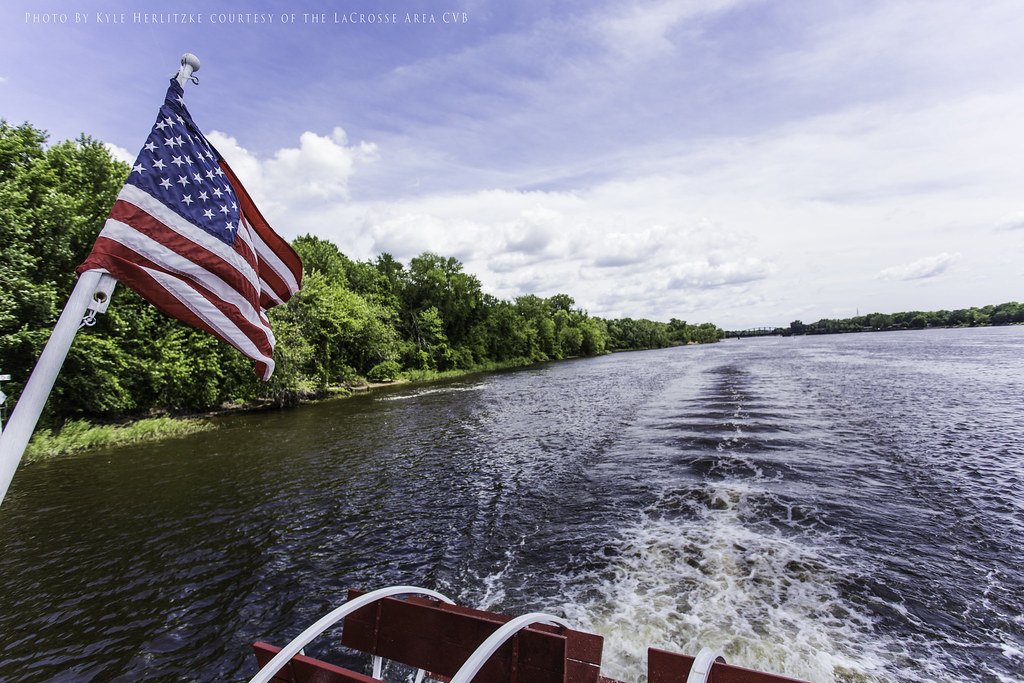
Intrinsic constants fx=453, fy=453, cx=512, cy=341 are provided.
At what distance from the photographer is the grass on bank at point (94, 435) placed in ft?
60.3

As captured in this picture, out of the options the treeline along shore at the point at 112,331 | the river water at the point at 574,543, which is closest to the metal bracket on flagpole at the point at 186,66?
the river water at the point at 574,543

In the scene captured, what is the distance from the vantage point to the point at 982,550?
8.34 metres

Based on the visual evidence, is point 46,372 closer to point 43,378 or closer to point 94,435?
point 43,378

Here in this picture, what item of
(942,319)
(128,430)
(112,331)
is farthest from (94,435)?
(942,319)

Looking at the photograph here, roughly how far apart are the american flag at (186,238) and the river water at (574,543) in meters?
4.98

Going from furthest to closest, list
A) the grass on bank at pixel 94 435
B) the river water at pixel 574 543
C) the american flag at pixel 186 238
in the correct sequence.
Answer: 1. the grass on bank at pixel 94 435
2. the river water at pixel 574 543
3. the american flag at pixel 186 238

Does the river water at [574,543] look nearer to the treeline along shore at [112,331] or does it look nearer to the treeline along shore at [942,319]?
the treeline along shore at [112,331]

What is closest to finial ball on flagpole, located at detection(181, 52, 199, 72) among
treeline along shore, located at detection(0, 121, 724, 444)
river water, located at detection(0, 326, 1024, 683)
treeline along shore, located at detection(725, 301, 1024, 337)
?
river water, located at detection(0, 326, 1024, 683)

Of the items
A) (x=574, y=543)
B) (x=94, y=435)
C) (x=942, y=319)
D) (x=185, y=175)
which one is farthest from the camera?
(x=942, y=319)

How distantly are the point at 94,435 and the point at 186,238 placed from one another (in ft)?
73.5

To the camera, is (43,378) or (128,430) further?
(128,430)

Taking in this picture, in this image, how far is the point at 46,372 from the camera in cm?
340

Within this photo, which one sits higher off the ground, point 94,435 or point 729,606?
point 94,435

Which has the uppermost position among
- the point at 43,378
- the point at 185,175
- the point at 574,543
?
the point at 185,175
